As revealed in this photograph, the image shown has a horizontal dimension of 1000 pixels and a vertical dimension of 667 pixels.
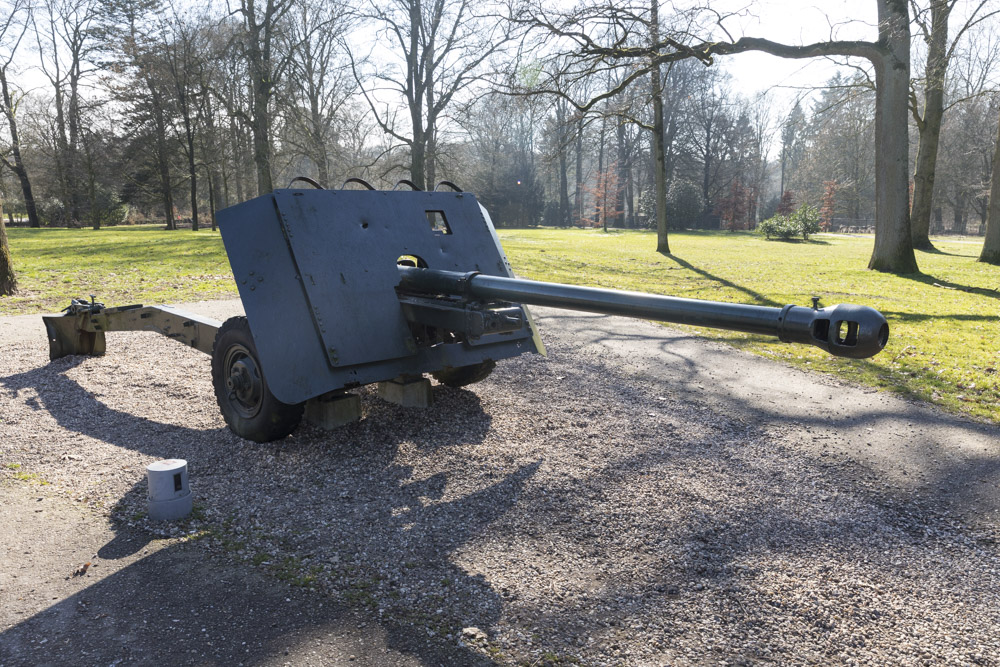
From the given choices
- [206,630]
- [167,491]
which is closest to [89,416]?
[167,491]

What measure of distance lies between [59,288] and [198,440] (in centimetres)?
960

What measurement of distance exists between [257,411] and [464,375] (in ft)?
5.96

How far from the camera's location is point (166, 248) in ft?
67.4

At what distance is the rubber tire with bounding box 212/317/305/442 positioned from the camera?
4.35 metres

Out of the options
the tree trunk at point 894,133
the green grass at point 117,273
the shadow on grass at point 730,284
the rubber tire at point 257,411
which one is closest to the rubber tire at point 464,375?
the rubber tire at point 257,411

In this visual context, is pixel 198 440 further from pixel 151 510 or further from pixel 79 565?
pixel 79 565

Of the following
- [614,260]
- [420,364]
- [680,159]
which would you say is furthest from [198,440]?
[680,159]

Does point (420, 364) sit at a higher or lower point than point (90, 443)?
higher

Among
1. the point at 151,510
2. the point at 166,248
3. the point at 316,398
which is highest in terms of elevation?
the point at 166,248

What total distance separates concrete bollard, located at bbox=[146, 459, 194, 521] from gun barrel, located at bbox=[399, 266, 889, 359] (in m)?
1.88

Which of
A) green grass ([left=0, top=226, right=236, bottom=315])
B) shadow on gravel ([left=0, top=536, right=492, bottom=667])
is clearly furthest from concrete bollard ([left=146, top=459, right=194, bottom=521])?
green grass ([left=0, top=226, right=236, bottom=315])

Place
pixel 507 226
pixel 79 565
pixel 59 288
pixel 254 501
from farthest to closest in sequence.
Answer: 1. pixel 507 226
2. pixel 59 288
3. pixel 254 501
4. pixel 79 565

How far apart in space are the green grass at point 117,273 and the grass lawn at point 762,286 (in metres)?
0.03

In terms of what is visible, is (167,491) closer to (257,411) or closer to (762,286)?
(257,411)
